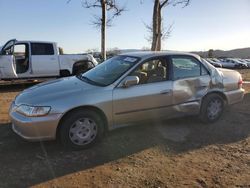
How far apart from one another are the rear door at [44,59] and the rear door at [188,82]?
7752 millimetres

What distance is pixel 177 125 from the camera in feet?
21.1

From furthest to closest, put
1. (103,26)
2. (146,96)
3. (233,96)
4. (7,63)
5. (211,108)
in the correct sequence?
(103,26) < (7,63) < (233,96) < (211,108) < (146,96)

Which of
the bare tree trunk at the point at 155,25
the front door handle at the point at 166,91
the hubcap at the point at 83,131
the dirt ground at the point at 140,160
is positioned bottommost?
the dirt ground at the point at 140,160

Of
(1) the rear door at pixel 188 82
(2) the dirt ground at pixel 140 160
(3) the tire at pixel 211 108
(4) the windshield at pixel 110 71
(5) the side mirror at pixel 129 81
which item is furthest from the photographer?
(3) the tire at pixel 211 108

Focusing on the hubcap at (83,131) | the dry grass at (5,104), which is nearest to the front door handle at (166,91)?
the hubcap at (83,131)

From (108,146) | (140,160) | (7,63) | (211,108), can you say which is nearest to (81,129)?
(108,146)

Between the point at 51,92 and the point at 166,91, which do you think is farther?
the point at 166,91

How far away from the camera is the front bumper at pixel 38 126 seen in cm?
471

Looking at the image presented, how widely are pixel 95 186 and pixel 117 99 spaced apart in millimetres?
1702

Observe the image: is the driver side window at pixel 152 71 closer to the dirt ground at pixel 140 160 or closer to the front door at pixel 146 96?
the front door at pixel 146 96

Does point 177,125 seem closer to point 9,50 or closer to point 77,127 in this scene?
point 77,127

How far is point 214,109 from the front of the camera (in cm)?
660

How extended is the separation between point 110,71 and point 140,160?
1.83 meters

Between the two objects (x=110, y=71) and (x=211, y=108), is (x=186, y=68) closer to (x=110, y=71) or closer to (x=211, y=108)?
(x=211, y=108)
